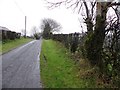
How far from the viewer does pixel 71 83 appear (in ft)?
32.3

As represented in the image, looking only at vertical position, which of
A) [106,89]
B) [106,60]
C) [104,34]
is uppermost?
[104,34]

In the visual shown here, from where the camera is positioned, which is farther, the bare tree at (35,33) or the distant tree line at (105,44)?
the bare tree at (35,33)

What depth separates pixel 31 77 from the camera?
11086mm

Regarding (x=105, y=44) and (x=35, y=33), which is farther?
(x=35, y=33)

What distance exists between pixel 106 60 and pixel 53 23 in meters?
101

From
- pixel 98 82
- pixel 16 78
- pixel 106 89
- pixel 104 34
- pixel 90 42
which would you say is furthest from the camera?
pixel 90 42

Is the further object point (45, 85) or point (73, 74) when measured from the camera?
point (73, 74)

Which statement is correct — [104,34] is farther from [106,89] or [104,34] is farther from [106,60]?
[106,89]

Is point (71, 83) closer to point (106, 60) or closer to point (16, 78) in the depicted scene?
point (106, 60)

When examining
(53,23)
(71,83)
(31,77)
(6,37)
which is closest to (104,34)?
(71,83)

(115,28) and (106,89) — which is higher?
(115,28)

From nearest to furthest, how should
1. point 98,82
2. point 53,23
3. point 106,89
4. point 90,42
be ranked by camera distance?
point 106,89 → point 98,82 → point 90,42 → point 53,23

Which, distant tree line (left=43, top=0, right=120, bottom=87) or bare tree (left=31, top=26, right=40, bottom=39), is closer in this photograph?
distant tree line (left=43, top=0, right=120, bottom=87)

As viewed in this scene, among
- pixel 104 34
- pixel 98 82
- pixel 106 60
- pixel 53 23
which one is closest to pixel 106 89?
pixel 98 82
